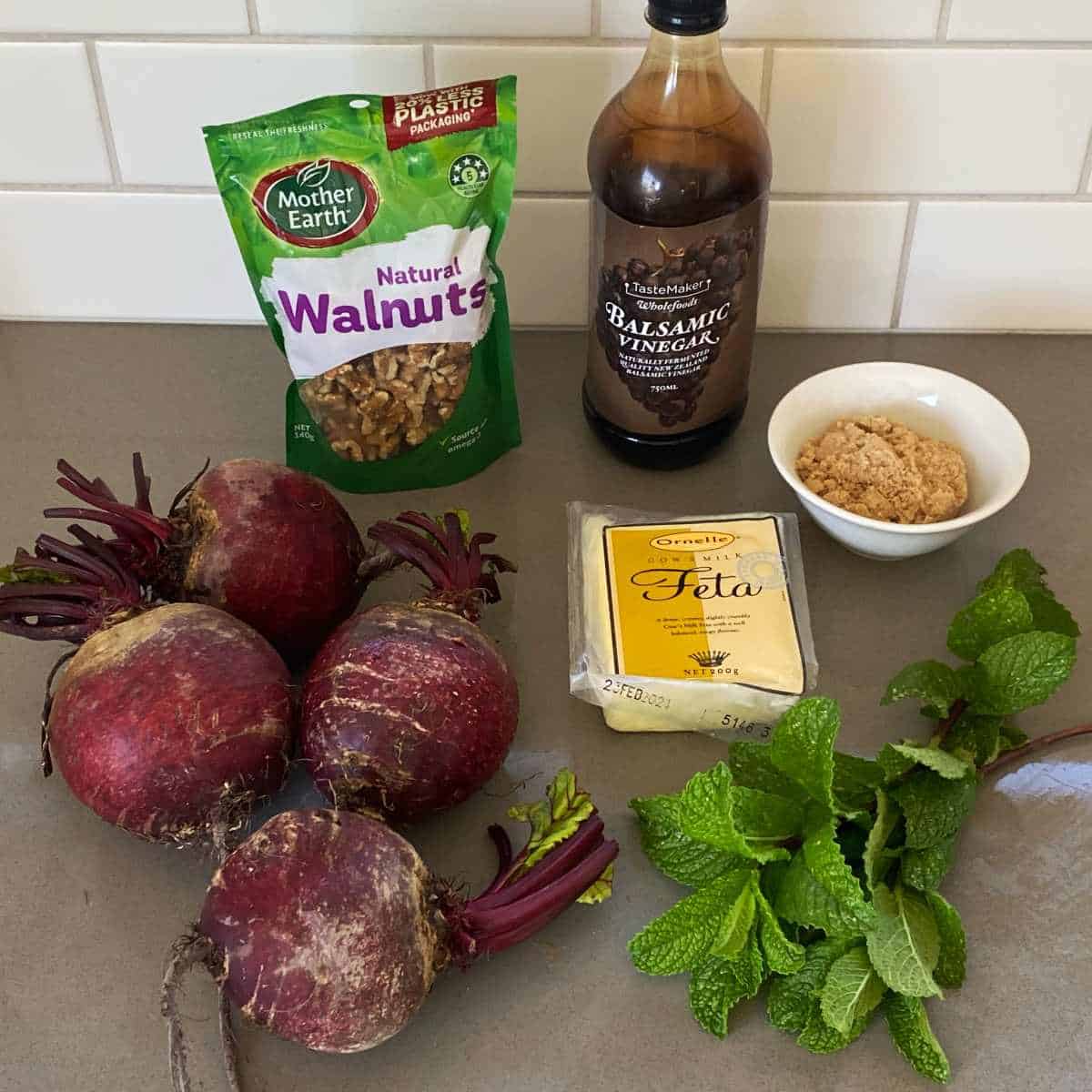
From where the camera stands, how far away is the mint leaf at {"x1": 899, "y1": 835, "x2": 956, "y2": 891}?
62cm

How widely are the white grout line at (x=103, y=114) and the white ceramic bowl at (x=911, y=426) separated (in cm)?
55

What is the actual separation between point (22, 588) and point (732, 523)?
46 cm

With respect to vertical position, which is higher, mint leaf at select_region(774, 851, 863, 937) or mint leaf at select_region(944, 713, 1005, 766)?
mint leaf at select_region(774, 851, 863, 937)

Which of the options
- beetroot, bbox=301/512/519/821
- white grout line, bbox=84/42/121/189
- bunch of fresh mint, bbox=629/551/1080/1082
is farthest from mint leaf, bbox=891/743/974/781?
white grout line, bbox=84/42/121/189

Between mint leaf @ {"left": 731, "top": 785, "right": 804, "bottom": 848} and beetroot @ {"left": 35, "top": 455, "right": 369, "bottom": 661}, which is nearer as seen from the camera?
mint leaf @ {"left": 731, "top": 785, "right": 804, "bottom": 848}

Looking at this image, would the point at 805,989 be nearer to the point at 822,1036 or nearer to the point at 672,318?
the point at 822,1036

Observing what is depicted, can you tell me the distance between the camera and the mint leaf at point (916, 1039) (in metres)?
0.58

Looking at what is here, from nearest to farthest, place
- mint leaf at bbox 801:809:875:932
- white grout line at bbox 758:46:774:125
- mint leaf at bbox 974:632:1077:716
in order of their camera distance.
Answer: mint leaf at bbox 801:809:875:932, mint leaf at bbox 974:632:1077:716, white grout line at bbox 758:46:774:125

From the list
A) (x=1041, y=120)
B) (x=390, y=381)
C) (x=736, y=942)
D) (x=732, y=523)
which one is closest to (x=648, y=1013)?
(x=736, y=942)

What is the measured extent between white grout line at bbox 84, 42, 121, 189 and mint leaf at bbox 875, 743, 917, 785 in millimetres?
725

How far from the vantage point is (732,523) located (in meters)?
0.83

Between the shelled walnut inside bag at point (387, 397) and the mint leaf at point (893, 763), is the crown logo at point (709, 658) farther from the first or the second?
the shelled walnut inside bag at point (387, 397)

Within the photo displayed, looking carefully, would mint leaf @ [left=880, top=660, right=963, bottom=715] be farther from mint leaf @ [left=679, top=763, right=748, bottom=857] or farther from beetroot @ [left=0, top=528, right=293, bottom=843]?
beetroot @ [left=0, top=528, right=293, bottom=843]

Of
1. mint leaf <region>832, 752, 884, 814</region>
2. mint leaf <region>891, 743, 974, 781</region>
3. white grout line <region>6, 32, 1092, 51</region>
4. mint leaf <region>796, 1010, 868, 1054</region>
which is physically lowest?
mint leaf <region>796, 1010, 868, 1054</region>
